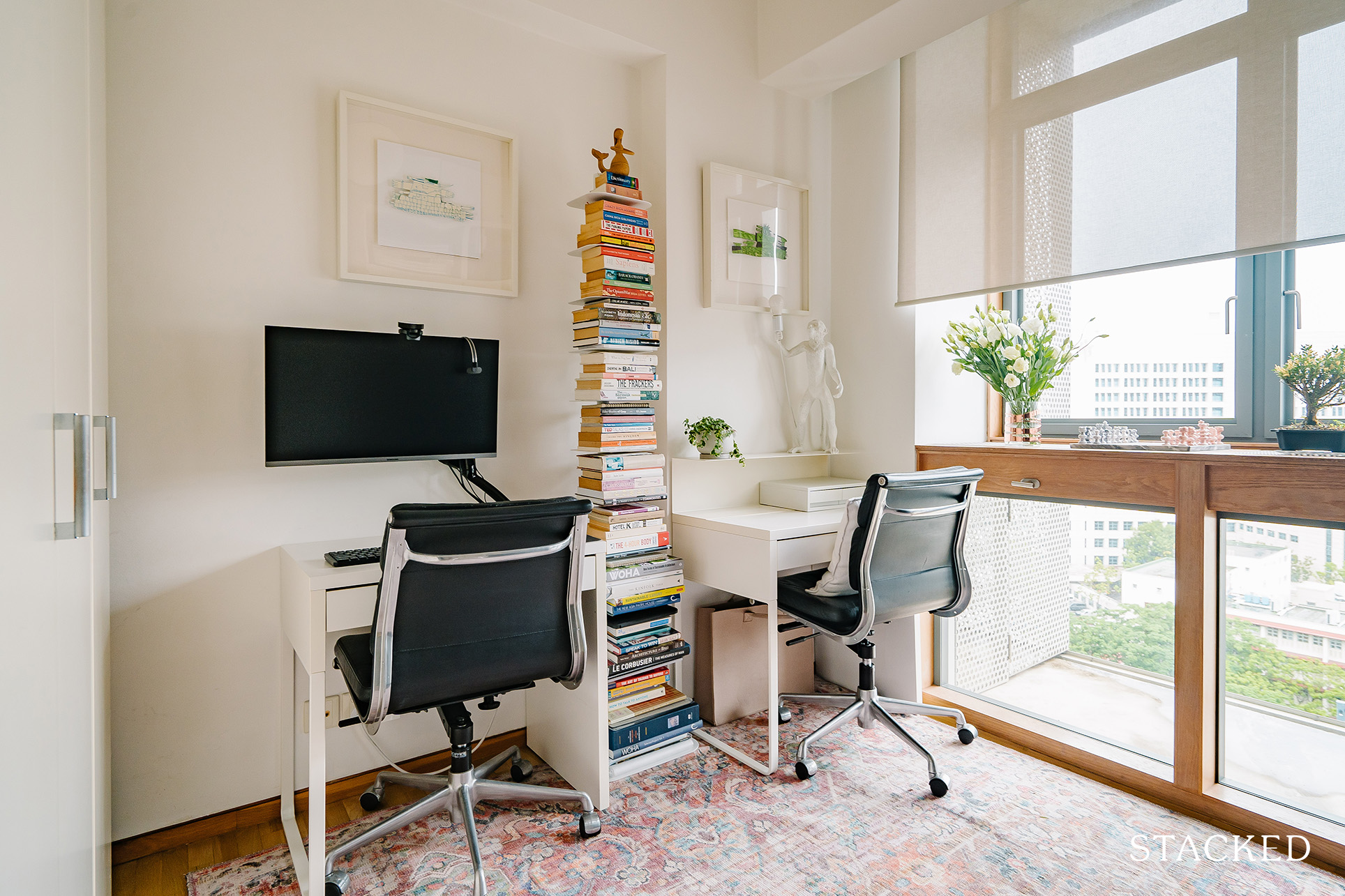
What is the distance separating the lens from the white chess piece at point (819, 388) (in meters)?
2.79

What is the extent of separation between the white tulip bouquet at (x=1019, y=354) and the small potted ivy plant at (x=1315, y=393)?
27.1 inches

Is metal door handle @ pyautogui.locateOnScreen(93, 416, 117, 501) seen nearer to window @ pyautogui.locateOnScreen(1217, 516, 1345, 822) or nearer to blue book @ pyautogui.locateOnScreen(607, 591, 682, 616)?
blue book @ pyautogui.locateOnScreen(607, 591, 682, 616)

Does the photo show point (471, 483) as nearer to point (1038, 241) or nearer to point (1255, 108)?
point (1038, 241)

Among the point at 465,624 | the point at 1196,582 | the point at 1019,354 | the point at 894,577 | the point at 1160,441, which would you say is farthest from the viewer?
the point at 1019,354

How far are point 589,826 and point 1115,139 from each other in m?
2.68

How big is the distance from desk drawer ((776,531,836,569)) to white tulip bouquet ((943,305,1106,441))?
2.99ft

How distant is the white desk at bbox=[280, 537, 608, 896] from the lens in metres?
1.62

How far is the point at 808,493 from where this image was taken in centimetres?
262

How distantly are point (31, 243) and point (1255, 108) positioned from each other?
2773mm

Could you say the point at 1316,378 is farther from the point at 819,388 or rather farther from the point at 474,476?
the point at 474,476

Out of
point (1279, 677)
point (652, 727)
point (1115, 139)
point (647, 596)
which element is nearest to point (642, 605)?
point (647, 596)

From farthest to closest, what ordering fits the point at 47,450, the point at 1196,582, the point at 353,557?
the point at 1196,582 → the point at 353,557 → the point at 47,450

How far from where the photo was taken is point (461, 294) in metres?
2.32

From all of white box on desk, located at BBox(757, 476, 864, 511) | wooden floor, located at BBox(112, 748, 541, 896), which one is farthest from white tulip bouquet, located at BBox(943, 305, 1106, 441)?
wooden floor, located at BBox(112, 748, 541, 896)
